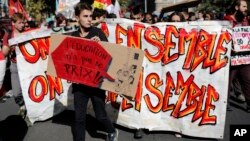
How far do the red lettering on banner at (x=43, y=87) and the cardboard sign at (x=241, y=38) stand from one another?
261 centimetres

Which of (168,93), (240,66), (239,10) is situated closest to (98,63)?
(168,93)

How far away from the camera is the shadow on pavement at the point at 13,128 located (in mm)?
5991

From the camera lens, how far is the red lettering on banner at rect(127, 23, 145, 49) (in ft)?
18.4

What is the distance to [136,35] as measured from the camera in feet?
18.4

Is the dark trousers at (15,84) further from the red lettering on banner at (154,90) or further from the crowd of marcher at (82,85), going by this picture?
the red lettering on banner at (154,90)

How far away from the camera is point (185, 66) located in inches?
216

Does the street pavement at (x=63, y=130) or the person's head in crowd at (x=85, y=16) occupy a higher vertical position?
the person's head in crowd at (x=85, y=16)

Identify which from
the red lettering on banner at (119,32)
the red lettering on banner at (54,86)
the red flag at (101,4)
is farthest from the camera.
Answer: the red flag at (101,4)

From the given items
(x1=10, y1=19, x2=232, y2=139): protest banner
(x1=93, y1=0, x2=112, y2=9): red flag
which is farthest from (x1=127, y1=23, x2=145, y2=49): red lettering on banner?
(x1=93, y1=0, x2=112, y2=9): red flag

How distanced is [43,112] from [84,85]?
176 centimetres

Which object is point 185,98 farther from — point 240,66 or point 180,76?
point 240,66

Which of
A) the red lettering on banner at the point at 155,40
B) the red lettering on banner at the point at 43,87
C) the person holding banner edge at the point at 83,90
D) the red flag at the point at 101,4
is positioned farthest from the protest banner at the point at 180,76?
the red flag at the point at 101,4

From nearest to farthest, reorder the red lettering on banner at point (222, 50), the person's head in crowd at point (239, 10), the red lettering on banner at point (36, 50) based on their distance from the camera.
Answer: the red lettering on banner at point (222, 50) → the red lettering on banner at point (36, 50) → the person's head in crowd at point (239, 10)

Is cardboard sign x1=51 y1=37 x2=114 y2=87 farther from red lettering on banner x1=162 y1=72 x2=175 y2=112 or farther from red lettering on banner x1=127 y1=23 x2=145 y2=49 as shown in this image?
red lettering on banner x1=162 y1=72 x2=175 y2=112
